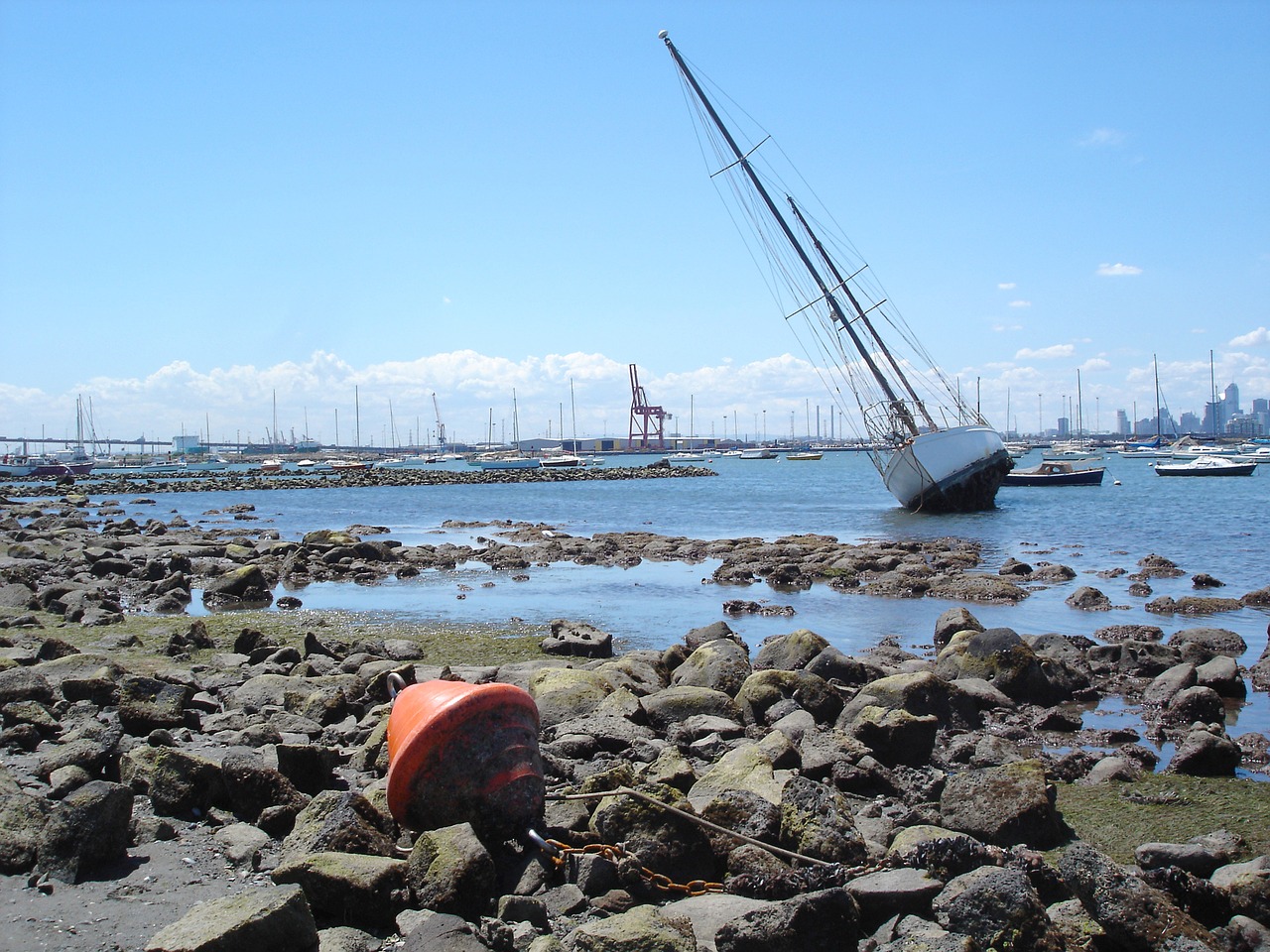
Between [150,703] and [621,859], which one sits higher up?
[150,703]

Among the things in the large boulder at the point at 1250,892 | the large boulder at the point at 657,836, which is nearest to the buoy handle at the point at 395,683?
the large boulder at the point at 657,836

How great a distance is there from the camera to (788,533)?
40375mm

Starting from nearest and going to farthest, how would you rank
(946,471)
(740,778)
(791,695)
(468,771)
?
(468,771), (740,778), (791,695), (946,471)

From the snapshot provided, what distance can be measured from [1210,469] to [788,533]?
63.5 m

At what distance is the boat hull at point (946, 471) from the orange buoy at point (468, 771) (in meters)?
40.6

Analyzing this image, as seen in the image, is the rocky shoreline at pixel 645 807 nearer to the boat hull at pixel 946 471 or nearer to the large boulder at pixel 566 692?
the large boulder at pixel 566 692

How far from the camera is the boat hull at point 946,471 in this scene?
150 ft

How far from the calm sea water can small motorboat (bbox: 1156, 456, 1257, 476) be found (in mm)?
1270

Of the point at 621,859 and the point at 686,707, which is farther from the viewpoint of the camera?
the point at 686,707

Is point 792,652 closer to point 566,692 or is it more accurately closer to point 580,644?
point 580,644

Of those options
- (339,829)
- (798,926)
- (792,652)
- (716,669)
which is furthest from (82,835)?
(792,652)

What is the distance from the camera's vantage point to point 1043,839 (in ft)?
23.9

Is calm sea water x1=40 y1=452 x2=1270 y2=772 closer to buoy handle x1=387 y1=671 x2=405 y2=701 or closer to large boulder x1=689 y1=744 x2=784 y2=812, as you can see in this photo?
large boulder x1=689 y1=744 x2=784 y2=812

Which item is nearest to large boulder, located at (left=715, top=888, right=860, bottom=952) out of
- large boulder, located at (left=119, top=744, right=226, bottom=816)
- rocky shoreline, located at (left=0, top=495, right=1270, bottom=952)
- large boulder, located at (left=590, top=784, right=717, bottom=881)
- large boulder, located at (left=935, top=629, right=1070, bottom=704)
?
rocky shoreline, located at (left=0, top=495, right=1270, bottom=952)
